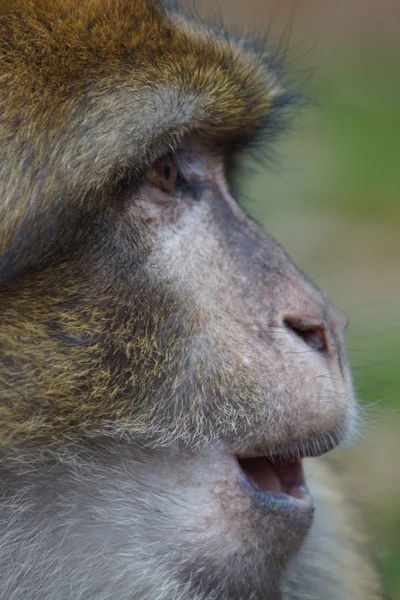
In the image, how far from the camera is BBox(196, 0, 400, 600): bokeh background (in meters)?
4.80

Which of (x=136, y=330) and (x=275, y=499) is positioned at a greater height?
(x=136, y=330)

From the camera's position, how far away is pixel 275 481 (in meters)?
2.68

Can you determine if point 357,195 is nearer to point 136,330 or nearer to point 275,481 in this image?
point 275,481

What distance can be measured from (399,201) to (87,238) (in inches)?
266

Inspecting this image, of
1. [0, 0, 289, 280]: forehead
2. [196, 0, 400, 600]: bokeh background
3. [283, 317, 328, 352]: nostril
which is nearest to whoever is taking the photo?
[0, 0, 289, 280]: forehead

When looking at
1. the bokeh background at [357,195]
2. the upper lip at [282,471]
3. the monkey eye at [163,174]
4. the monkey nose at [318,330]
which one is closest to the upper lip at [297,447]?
the upper lip at [282,471]

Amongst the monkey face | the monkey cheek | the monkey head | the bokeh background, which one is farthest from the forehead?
the bokeh background

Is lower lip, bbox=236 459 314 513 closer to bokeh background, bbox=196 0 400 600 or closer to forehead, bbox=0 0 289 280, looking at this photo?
forehead, bbox=0 0 289 280

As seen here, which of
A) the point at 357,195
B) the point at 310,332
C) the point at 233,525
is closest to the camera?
the point at 233,525

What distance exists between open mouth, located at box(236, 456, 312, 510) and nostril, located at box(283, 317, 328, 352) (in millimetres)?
285

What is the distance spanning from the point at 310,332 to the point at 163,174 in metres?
0.52

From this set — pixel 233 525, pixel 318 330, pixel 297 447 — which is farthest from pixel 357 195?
pixel 233 525

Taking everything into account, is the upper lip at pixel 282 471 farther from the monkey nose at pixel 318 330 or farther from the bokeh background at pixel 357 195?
the bokeh background at pixel 357 195

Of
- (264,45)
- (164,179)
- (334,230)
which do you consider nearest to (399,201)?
(334,230)
